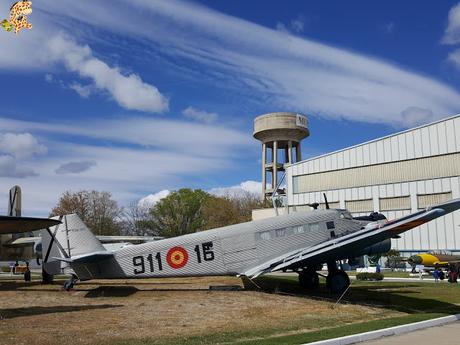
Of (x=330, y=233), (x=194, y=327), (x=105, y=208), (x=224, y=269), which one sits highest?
(x=105, y=208)

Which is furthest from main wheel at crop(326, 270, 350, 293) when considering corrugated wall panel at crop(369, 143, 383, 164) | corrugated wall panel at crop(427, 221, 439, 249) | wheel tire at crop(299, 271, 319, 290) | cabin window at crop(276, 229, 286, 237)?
corrugated wall panel at crop(369, 143, 383, 164)

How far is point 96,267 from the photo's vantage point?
20062mm

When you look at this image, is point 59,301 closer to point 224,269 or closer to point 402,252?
point 224,269

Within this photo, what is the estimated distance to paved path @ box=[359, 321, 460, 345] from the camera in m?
11.0

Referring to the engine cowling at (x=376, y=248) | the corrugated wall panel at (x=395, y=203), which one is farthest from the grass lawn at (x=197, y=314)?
the corrugated wall panel at (x=395, y=203)

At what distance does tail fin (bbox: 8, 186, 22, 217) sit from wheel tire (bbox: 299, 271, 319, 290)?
2524cm

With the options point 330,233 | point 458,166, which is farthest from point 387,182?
point 330,233

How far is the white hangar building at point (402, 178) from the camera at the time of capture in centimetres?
5169

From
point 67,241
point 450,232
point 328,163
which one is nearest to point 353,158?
point 328,163

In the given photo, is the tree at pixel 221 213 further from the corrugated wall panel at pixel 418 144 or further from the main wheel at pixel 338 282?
the main wheel at pixel 338 282

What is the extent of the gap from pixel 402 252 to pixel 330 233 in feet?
128

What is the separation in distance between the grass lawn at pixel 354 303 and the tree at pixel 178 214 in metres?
63.9

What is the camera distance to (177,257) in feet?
65.2

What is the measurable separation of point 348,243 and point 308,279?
481 cm
